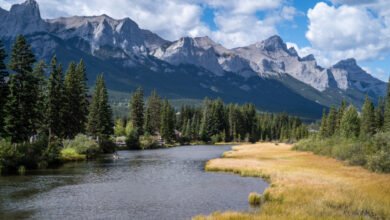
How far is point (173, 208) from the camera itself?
108 feet

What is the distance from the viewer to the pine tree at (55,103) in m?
78.1

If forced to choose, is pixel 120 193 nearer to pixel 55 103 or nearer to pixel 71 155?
pixel 71 155

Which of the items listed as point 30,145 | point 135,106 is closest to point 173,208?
point 30,145

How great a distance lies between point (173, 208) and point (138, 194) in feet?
25.3

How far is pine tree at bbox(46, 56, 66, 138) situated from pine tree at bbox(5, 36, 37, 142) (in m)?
12.0

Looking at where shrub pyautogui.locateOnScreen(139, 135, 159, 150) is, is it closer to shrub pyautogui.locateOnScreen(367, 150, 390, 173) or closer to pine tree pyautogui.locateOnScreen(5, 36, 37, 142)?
pine tree pyautogui.locateOnScreen(5, 36, 37, 142)

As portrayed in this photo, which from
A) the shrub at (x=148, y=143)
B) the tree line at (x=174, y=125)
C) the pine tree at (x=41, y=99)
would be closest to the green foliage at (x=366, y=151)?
the pine tree at (x=41, y=99)

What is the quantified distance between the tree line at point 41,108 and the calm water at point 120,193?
6.19 meters

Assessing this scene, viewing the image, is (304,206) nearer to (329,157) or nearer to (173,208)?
(173,208)

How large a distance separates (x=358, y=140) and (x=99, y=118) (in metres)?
59.6

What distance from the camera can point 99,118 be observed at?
101875 mm

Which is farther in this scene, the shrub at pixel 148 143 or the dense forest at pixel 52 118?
the shrub at pixel 148 143

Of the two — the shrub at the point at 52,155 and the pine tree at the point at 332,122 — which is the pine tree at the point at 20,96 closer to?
the shrub at the point at 52,155

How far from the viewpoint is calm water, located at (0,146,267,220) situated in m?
31.0
